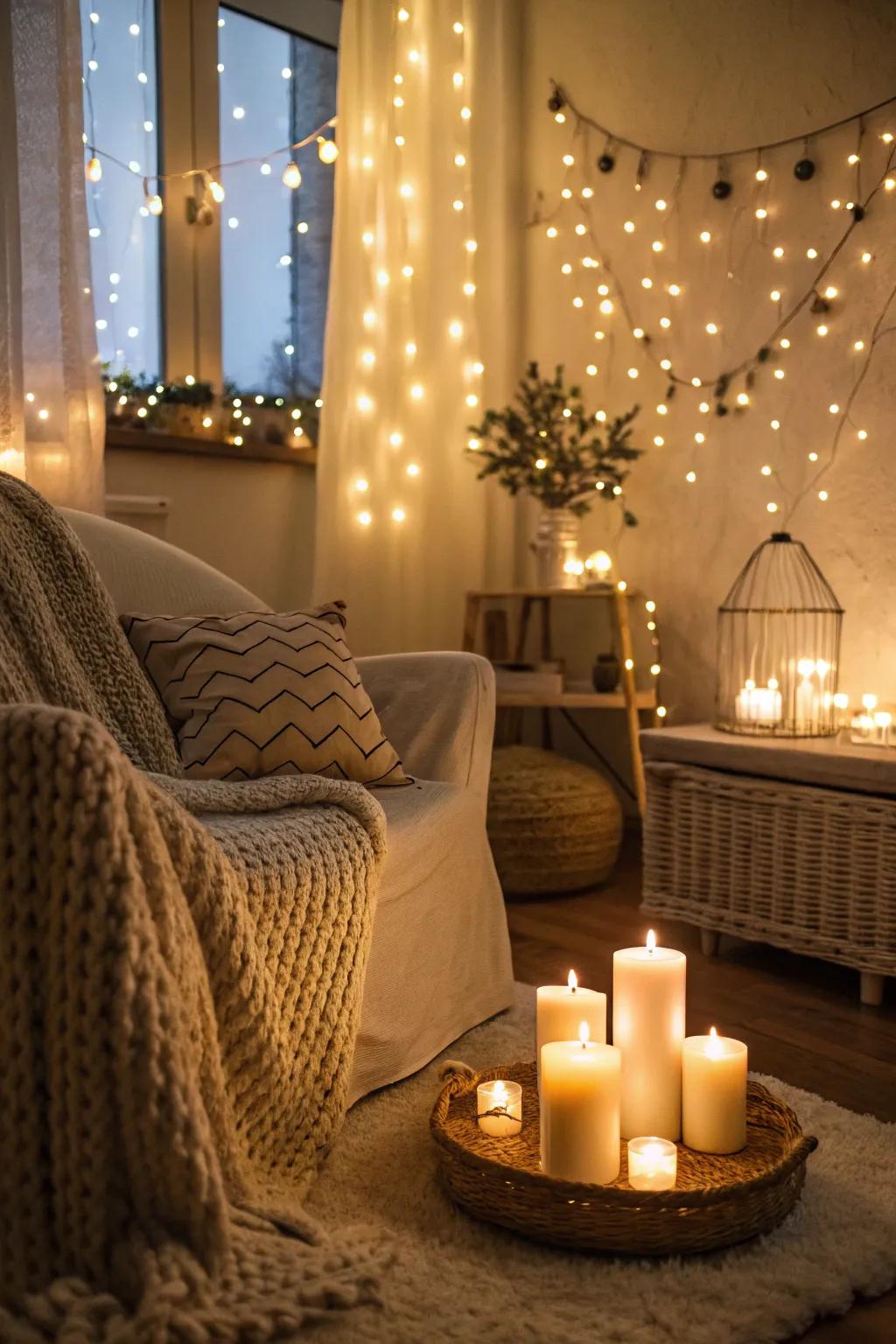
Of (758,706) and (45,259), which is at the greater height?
(45,259)

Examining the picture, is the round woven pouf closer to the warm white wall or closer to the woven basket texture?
the woven basket texture

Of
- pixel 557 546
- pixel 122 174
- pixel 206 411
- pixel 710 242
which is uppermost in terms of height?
pixel 122 174

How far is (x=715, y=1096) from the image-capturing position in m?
1.29

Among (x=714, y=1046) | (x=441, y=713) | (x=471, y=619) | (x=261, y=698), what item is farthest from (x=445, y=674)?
(x=471, y=619)

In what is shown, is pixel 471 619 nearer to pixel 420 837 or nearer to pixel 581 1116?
pixel 420 837

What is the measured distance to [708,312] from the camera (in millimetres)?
3033

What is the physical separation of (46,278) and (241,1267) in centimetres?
194

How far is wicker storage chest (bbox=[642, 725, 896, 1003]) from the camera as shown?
6.88 feet

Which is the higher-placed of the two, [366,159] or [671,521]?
[366,159]

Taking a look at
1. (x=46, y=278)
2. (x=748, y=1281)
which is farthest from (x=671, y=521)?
(x=748, y=1281)

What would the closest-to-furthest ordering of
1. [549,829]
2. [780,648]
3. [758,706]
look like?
[758,706], [549,829], [780,648]

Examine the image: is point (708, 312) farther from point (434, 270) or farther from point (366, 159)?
point (366, 159)

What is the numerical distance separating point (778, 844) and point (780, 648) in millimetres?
731

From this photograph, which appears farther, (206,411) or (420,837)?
(206,411)
